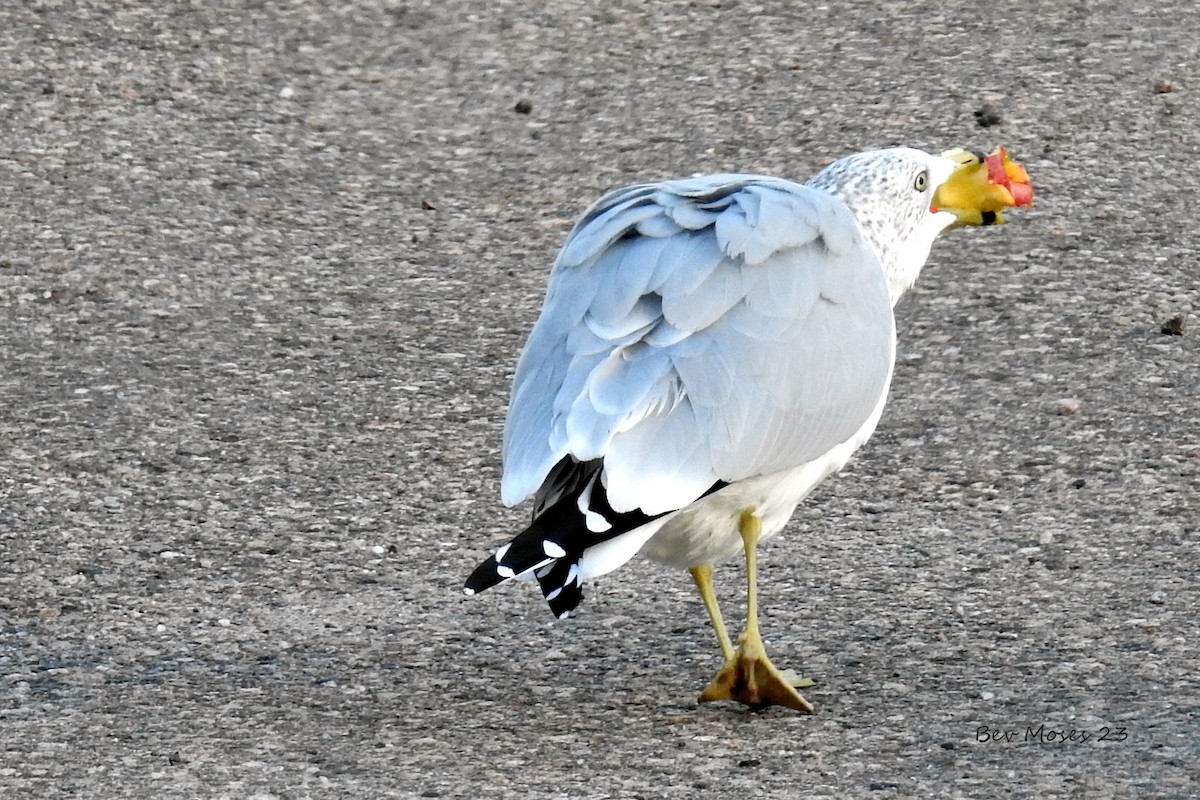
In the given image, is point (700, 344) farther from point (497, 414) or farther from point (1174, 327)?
point (1174, 327)

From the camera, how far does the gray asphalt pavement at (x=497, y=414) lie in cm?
432

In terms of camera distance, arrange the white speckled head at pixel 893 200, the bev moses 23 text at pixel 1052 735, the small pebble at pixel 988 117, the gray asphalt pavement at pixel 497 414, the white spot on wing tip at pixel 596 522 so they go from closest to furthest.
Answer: the white spot on wing tip at pixel 596 522, the bev moses 23 text at pixel 1052 735, the gray asphalt pavement at pixel 497 414, the white speckled head at pixel 893 200, the small pebble at pixel 988 117

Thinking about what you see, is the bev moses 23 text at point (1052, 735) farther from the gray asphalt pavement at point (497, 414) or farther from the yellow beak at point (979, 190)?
the yellow beak at point (979, 190)

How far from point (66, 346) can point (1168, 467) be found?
4121 millimetres

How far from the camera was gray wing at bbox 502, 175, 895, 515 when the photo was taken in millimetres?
4023

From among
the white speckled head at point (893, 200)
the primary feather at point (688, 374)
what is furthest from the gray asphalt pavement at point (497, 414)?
the white speckled head at point (893, 200)

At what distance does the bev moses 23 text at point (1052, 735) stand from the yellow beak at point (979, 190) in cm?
158

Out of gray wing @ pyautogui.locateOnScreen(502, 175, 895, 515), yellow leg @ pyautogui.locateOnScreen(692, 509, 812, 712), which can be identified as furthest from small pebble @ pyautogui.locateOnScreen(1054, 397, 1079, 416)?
yellow leg @ pyautogui.locateOnScreen(692, 509, 812, 712)

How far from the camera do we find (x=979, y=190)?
5.17 metres

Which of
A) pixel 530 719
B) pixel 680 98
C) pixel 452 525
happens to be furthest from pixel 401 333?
pixel 530 719

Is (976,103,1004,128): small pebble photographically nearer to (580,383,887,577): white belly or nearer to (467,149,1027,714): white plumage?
(467,149,1027,714): white plumage

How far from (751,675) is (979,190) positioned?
164cm

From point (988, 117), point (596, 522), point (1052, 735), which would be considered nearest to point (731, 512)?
point (596, 522)

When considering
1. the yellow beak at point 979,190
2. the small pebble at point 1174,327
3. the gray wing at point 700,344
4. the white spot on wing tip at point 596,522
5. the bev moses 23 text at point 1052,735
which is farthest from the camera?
the small pebble at point 1174,327
